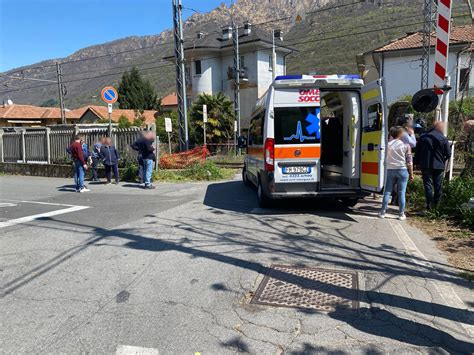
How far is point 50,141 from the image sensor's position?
17.0 m

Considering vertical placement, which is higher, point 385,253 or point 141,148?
point 141,148

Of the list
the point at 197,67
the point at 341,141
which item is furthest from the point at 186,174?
the point at 197,67

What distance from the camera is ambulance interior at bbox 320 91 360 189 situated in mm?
7801

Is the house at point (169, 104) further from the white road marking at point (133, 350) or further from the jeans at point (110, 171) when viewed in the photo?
the white road marking at point (133, 350)

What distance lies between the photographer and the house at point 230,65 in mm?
38656

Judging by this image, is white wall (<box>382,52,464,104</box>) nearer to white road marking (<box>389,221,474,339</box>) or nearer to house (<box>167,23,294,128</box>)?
house (<box>167,23,294,128</box>)

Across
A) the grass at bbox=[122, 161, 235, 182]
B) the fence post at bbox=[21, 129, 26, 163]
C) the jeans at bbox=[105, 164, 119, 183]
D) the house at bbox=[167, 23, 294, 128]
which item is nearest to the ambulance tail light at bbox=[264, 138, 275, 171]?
the grass at bbox=[122, 161, 235, 182]

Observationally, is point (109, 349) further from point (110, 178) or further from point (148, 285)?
point (110, 178)

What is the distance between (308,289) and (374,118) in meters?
4.33

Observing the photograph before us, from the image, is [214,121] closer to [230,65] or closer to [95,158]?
[95,158]

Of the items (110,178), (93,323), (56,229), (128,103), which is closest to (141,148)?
(110,178)

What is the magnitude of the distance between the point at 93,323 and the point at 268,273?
199 cm

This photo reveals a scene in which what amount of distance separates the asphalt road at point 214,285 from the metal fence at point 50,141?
6981mm

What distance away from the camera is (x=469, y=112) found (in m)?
16.4
